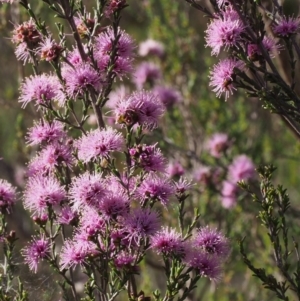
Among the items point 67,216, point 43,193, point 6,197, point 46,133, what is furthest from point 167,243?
point 6,197

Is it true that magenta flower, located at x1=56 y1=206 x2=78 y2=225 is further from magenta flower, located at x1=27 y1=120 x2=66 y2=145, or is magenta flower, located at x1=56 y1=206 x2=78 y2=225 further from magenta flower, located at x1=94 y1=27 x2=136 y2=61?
magenta flower, located at x1=94 y1=27 x2=136 y2=61

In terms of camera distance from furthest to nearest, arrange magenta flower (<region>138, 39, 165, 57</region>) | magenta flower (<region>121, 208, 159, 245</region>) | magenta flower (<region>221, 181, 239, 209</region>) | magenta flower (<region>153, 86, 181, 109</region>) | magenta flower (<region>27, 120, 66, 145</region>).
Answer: magenta flower (<region>138, 39, 165, 57</region>) → magenta flower (<region>153, 86, 181, 109</region>) → magenta flower (<region>221, 181, 239, 209</region>) → magenta flower (<region>27, 120, 66, 145</region>) → magenta flower (<region>121, 208, 159, 245</region>)

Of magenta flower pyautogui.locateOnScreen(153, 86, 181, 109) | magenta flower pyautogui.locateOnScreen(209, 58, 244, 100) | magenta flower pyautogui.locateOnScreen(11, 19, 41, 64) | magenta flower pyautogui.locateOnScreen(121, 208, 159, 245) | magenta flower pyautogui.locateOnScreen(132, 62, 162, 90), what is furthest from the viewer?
magenta flower pyautogui.locateOnScreen(132, 62, 162, 90)

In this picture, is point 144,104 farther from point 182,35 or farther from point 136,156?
point 182,35

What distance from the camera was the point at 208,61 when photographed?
556 cm

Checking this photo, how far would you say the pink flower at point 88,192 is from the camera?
2.32m

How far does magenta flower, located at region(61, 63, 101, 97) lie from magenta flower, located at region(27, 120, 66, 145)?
0.57ft

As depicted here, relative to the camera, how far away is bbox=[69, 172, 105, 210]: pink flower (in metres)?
2.32

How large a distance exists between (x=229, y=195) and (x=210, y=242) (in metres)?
2.36

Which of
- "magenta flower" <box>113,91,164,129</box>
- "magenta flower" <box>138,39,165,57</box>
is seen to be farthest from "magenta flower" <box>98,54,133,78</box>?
"magenta flower" <box>138,39,165,57</box>

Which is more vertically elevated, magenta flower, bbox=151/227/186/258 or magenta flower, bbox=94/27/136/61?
magenta flower, bbox=94/27/136/61

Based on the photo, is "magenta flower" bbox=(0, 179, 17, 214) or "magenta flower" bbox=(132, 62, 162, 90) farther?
"magenta flower" bbox=(132, 62, 162, 90)

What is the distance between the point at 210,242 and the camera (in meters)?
2.50

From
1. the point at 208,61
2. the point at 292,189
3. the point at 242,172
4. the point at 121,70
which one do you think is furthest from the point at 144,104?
the point at 292,189
